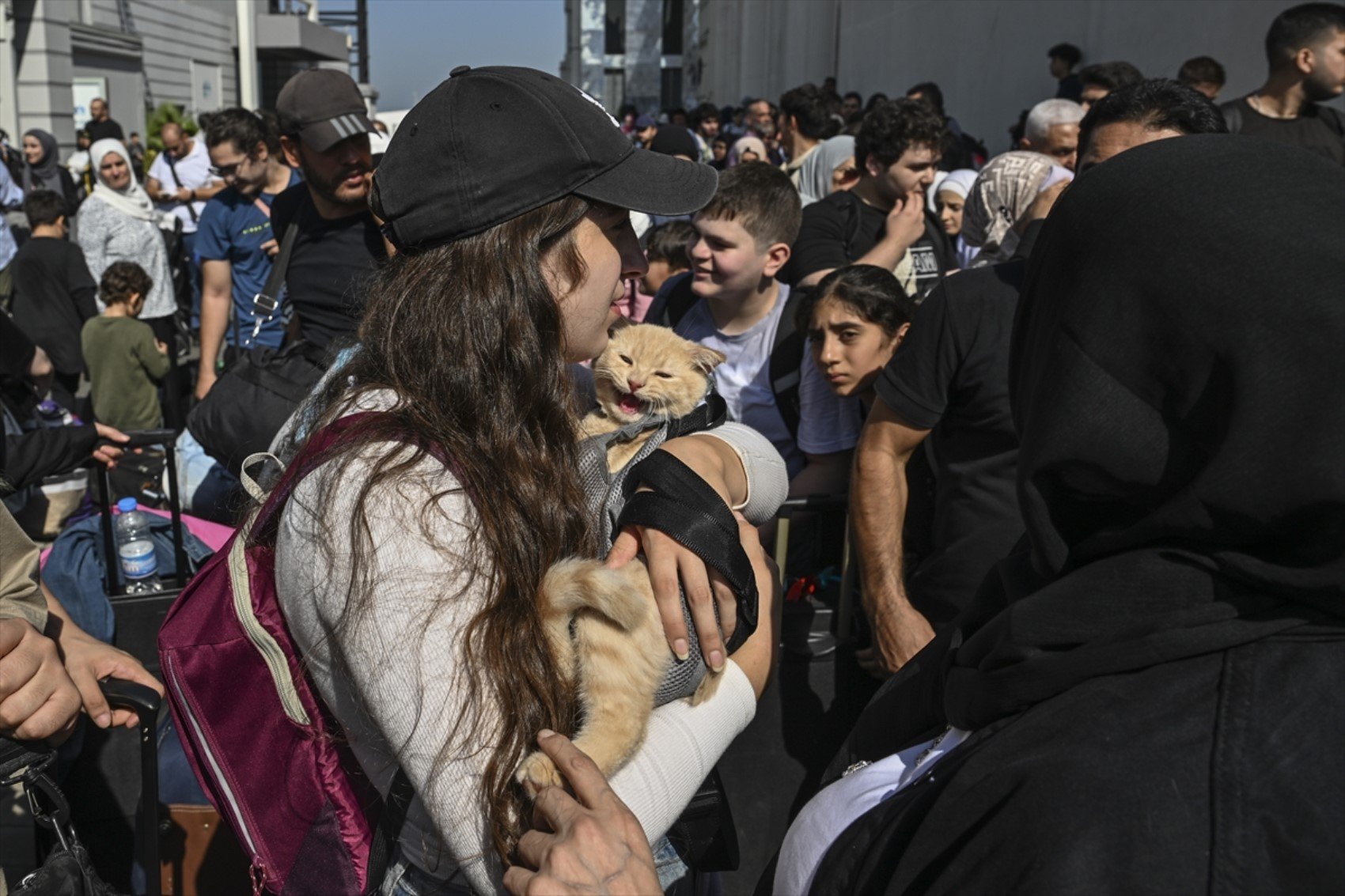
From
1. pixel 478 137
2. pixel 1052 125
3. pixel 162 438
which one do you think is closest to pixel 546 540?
pixel 478 137

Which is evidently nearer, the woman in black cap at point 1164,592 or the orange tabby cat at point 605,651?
the woman in black cap at point 1164,592

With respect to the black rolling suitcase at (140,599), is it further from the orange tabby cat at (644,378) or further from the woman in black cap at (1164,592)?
the woman in black cap at (1164,592)

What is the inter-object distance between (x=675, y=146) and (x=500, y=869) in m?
7.24

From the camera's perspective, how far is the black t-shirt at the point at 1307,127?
501 centimetres

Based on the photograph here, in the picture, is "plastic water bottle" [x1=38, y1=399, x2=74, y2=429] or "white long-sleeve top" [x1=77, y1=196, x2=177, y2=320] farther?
"white long-sleeve top" [x1=77, y1=196, x2=177, y2=320]

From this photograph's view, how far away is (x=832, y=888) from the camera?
1.26m

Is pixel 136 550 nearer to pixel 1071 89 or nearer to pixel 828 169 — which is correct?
pixel 828 169

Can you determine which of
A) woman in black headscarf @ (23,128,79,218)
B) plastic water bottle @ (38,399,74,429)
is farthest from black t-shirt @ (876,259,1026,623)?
woman in black headscarf @ (23,128,79,218)

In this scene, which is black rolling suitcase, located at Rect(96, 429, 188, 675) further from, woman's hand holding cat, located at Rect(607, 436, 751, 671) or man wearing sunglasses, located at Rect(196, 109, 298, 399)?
woman's hand holding cat, located at Rect(607, 436, 751, 671)

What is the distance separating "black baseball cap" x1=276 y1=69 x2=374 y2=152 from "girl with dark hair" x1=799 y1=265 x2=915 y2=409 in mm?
1854

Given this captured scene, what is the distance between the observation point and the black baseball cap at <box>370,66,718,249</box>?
1.42 meters

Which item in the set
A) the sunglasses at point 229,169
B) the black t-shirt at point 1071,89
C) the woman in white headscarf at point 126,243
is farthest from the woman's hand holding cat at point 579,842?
the black t-shirt at point 1071,89

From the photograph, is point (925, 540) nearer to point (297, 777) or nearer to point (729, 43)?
point (297, 777)

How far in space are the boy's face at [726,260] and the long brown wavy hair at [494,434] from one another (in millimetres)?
2320
